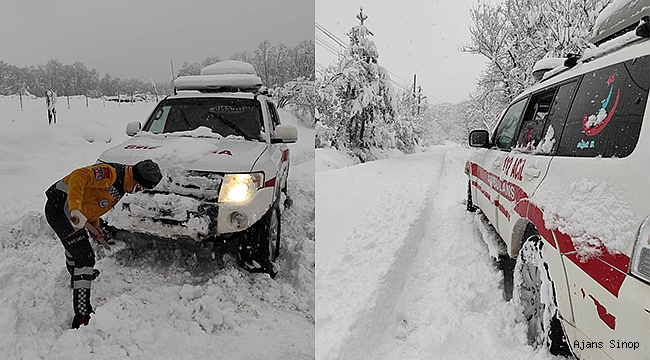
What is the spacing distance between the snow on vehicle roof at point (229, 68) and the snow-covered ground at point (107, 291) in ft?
1.76

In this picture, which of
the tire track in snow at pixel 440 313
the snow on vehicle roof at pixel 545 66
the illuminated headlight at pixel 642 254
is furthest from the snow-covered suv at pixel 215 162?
the snow on vehicle roof at pixel 545 66

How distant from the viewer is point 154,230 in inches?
81.4

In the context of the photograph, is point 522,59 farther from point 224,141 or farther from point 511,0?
point 224,141

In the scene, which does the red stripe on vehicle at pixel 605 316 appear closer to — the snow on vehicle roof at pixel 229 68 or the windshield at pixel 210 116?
the snow on vehicle roof at pixel 229 68

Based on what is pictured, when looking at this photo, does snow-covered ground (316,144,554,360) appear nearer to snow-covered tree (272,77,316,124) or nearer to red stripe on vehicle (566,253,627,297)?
red stripe on vehicle (566,253,627,297)

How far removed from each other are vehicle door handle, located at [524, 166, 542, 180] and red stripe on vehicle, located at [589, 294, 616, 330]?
2.66 ft

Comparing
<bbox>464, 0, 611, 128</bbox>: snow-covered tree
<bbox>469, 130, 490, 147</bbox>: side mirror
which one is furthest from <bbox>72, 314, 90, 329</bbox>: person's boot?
<bbox>464, 0, 611, 128</bbox>: snow-covered tree

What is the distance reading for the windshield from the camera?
9.46ft

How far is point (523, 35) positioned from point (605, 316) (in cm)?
1304

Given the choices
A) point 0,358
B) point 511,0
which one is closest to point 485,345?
point 0,358

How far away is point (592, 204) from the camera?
50.6 inches

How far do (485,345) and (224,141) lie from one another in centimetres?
187

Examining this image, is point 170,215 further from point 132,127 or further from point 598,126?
point 598,126

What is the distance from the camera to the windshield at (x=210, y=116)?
2885 mm
